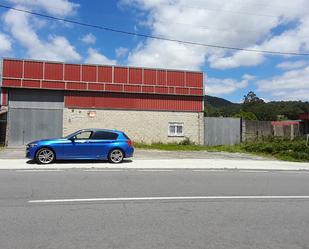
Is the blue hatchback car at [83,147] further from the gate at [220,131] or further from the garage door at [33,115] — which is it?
the gate at [220,131]

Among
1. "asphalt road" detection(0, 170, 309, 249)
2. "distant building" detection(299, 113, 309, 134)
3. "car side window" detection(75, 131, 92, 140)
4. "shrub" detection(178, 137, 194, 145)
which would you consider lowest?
"asphalt road" detection(0, 170, 309, 249)

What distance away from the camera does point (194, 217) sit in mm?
6738

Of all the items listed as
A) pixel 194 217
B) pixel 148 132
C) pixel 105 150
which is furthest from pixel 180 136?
pixel 194 217

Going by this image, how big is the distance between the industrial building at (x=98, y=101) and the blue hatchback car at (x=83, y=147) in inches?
520

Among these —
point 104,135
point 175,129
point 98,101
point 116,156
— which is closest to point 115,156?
point 116,156

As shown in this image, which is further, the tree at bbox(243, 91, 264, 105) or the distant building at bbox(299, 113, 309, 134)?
the tree at bbox(243, 91, 264, 105)

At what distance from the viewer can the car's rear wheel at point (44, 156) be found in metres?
14.9

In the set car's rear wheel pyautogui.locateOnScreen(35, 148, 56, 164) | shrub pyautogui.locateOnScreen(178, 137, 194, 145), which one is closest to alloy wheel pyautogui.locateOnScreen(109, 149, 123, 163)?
car's rear wheel pyautogui.locateOnScreen(35, 148, 56, 164)

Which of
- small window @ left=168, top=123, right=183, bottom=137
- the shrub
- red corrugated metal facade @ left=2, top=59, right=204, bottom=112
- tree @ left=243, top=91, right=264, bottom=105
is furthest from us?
tree @ left=243, top=91, right=264, bottom=105

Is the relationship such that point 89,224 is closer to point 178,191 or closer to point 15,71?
point 178,191

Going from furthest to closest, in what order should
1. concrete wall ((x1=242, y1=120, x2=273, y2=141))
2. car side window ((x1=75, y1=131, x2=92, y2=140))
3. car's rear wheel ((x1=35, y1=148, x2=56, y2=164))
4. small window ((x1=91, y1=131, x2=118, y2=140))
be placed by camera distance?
concrete wall ((x1=242, y1=120, x2=273, y2=141)), small window ((x1=91, y1=131, x2=118, y2=140)), car side window ((x1=75, y1=131, x2=92, y2=140)), car's rear wheel ((x1=35, y1=148, x2=56, y2=164))

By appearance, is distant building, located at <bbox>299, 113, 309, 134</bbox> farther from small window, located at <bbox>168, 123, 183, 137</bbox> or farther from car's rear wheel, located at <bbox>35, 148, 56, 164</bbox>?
car's rear wheel, located at <bbox>35, 148, 56, 164</bbox>

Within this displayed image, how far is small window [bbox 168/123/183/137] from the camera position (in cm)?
3061

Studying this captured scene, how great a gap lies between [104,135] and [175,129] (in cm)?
1531
